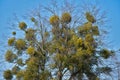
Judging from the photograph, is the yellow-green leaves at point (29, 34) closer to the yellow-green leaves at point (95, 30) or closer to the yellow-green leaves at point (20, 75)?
the yellow-green leaves at point (20, 75)

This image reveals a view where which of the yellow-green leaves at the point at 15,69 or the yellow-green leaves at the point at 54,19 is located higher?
the yellow-green leaves at the point at 54,19

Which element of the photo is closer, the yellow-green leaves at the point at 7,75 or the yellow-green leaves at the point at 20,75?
the yellow-green leaves at the point at 20,75

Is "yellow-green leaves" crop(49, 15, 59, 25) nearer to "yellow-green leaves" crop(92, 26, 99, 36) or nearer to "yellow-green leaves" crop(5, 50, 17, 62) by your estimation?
"yellow-green leaves" crop(92, 26, 99, 36)

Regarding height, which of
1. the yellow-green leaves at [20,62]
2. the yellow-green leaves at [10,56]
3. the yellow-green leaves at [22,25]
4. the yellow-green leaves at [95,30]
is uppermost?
the yellow-green leaves at [22,25]

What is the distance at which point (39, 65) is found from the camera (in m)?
16.7

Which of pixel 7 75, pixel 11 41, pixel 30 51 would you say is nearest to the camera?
pixel 30 51

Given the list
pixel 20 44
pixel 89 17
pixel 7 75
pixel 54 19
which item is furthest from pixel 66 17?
pixel 7 75

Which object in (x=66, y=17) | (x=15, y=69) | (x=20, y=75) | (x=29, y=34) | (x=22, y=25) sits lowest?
(x=20, y=75)

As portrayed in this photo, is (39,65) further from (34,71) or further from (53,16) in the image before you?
(53,16)

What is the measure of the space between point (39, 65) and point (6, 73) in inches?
55.9

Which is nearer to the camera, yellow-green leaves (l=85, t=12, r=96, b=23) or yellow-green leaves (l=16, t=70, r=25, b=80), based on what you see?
yellow-green leaves (l=16, t=70, r=25, b=80)

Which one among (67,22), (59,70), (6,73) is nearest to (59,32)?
(67,22)

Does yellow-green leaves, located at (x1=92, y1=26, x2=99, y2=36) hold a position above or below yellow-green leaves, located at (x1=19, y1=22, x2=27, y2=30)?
below

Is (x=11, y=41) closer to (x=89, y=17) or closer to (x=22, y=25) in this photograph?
(x=22, y=25)
